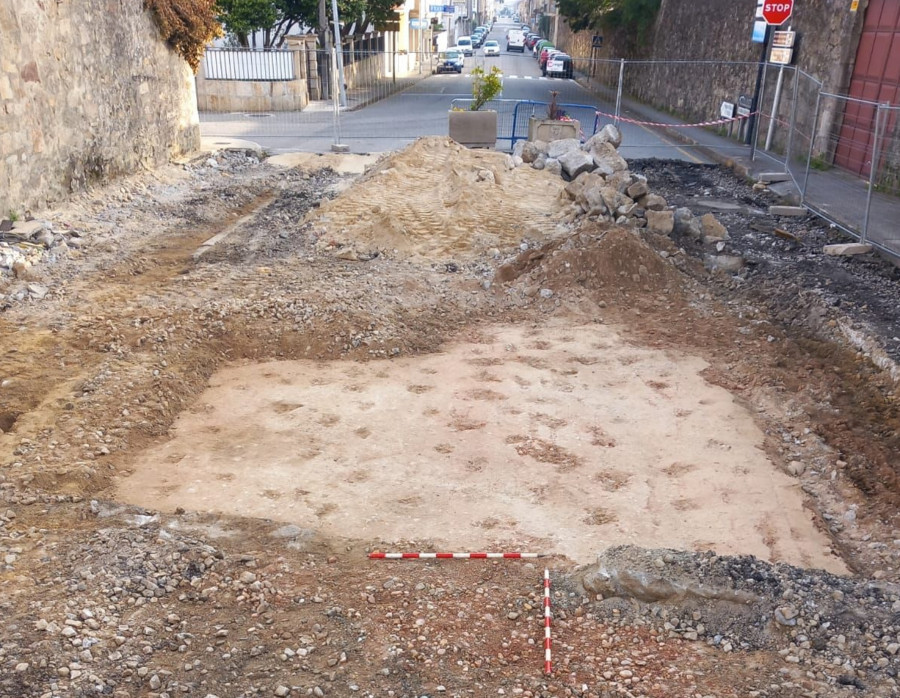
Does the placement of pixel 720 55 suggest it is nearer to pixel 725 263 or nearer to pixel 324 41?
pixel 324 41

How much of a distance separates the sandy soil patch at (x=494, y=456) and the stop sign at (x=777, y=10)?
43.5 feet

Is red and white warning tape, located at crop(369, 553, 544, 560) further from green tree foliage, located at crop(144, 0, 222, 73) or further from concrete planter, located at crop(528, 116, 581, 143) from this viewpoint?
green tree foliage, located at crop(144, 0, 222, 73)

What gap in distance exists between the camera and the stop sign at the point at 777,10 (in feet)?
58.1

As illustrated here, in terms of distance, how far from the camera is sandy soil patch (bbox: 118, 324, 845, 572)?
569 centimetres

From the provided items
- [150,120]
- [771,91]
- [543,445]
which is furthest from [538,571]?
[771,91]

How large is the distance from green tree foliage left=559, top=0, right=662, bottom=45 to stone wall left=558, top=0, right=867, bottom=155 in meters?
0.65

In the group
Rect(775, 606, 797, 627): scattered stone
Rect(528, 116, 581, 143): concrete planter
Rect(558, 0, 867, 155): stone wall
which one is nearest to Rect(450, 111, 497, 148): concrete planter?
Rect(528, 116, 581, 143): concrete planter

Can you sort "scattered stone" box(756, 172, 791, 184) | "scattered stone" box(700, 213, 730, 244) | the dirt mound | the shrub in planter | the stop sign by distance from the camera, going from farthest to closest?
1. the shrub in planter
2. the stop sign
3. "scattered stone" box(756, 172, 791, 184)
4. "scattered stone" box(700, 213, 730, 244)
5. the dirt mound

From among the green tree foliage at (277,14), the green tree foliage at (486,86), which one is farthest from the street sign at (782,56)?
the green tree foliage at (277,14)

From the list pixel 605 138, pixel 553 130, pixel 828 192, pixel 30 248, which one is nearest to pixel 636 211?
pixel 828 192

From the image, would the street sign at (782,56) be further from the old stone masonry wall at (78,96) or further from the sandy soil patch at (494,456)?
the old stone masonry wall at (78,96)

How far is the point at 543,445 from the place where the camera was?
6.85m

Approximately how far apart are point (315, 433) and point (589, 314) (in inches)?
165

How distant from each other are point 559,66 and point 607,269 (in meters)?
33.5
